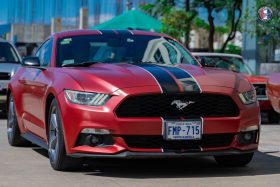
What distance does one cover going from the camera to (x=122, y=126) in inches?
276

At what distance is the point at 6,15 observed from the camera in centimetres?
3788

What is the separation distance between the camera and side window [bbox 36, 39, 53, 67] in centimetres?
876

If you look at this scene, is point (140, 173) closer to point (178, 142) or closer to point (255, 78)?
point (178, 142)

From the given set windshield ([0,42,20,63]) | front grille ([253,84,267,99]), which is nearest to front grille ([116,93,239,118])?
front grille ([253,84,267,99])

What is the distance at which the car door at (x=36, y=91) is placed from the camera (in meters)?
8.30

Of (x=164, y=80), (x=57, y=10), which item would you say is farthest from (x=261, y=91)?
(x=57, y=10)

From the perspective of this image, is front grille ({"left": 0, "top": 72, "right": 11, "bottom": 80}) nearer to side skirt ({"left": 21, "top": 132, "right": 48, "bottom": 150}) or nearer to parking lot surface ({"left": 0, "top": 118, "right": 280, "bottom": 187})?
side skirt ({"left": 21, "top": 132, "right": 48, "bottom": 150})

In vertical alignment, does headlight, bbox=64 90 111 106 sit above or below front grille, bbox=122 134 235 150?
above

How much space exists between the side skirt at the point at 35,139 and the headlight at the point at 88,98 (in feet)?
3.93

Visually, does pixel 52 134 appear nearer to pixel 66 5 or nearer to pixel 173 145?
pixel 173 145

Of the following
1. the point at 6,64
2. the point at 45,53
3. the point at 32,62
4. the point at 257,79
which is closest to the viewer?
the point at 32,62

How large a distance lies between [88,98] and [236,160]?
1.88 meters

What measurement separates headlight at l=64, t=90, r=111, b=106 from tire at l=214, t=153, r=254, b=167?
1.72 m

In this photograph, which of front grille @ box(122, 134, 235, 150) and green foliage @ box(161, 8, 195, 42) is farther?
green foliage @ box(161, 8, 195, 42)
